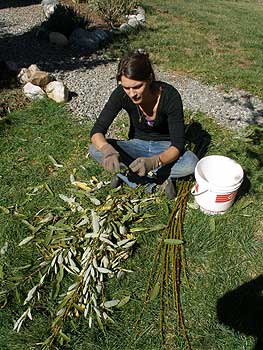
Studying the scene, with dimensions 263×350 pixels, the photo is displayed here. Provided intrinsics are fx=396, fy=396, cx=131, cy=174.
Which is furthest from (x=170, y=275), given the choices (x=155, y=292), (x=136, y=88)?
(x=136, y=88)

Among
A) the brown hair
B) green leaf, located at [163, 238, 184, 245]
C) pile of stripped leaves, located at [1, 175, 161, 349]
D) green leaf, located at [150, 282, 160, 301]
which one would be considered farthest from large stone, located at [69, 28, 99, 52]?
green leaf, located at [150, 282, 160, 301]

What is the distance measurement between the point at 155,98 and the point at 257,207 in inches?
57.1

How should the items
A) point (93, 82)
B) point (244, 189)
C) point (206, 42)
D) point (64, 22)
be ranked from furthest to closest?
point (206, 42) < point (64, 22) < point (93, 82) < point (244, 189)

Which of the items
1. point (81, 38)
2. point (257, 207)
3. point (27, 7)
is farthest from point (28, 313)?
point (27, 7)

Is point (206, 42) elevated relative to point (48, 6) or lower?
lower

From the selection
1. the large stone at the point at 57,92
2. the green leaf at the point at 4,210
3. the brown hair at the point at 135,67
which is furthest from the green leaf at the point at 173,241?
the large stone at the point at 57,92

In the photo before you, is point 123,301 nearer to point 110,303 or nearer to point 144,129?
point 110,303

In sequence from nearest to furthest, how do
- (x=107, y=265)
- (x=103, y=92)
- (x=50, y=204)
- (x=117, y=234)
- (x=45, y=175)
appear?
(x=107, y=265) → (x=117, y=234) → (x=50, y=204) → (x=45, y=175) → (x=103, y=92)

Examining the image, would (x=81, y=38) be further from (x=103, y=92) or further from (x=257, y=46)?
(x=257, y=46)

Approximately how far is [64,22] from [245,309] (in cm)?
641

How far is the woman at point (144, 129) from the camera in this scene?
10.0 ft

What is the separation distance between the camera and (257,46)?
7973mm

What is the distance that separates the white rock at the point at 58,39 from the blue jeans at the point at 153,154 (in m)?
4.31

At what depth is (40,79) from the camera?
5.49m
